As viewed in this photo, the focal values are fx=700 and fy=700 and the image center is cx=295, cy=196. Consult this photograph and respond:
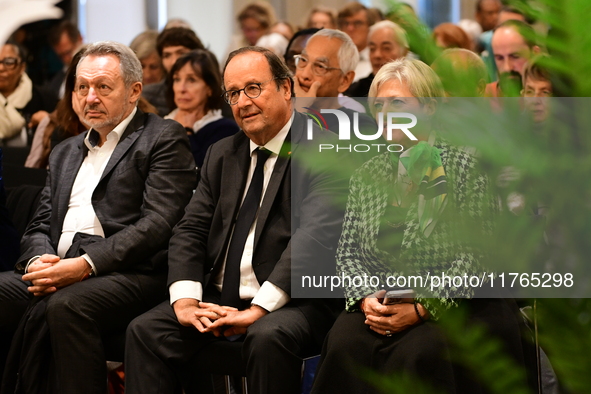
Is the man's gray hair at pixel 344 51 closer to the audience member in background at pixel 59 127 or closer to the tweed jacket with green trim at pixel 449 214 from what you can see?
the audience member in background at pixel 59 127

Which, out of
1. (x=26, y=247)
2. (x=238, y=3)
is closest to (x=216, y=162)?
(x=26, y=247)

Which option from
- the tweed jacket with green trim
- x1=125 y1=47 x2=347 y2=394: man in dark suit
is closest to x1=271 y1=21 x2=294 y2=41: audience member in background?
x1=125 y1=47 x2=347 y2=394: man in dark suit

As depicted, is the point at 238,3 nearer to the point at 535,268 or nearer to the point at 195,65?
the point at 195,65

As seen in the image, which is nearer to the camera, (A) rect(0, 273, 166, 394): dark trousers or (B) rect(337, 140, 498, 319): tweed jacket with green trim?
(B) rect(337, 140, 498, 319): tweed jacket with green trim

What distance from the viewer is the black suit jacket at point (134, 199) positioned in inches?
107

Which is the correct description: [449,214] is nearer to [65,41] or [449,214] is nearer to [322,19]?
[322,19]

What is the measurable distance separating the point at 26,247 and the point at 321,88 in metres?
1.70

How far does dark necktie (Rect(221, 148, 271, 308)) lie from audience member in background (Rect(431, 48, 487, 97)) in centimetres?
203

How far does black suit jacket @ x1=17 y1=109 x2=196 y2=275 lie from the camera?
2.72m

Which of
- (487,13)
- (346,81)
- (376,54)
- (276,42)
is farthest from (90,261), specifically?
(487,13)

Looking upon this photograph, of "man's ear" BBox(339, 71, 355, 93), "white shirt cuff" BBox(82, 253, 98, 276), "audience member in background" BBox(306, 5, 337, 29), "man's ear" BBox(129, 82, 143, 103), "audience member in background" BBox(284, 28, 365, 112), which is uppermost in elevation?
"audience member in background" BBox(306, 5, 337, 29)

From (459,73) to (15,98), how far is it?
179 inches

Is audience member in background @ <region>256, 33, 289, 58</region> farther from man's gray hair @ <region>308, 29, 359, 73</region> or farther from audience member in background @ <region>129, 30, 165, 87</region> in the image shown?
man's gray hair @ <region>308, 29, 359, 73</region>

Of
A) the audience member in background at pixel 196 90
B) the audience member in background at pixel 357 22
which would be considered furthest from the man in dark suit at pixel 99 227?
the audience member in background at pixel 357 22
